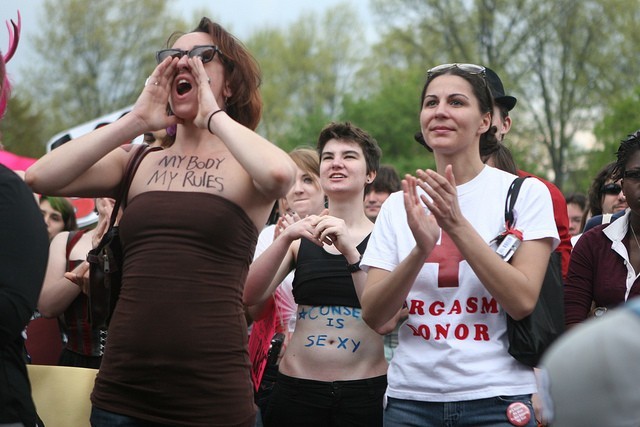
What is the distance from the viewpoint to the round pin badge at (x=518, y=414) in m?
3.36

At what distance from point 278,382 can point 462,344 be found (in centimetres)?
161

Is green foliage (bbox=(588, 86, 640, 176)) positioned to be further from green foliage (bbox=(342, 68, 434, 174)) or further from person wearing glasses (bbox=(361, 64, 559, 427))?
person wearing glasses (bbox=(361, 64, 559, 427))

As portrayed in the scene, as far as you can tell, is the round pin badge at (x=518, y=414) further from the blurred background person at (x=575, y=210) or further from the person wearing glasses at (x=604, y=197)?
the blurred background person at (x=575, y=210)

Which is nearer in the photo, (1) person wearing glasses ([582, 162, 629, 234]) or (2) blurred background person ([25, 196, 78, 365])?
(2) blurred background person ([25, 196, 78, 365])

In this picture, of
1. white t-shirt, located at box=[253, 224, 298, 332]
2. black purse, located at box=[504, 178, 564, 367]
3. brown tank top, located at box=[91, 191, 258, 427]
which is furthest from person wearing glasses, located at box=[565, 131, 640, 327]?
brown tank top, located at box=[91, 191, 258, 427]

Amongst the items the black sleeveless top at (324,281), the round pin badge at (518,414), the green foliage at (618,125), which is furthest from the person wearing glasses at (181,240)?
the green foliage at (618,125)

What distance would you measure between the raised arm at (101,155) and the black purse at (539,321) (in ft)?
4.72

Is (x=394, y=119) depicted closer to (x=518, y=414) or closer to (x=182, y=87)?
(x=182, y=87)

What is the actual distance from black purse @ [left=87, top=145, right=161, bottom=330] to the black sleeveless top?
138 centimetres

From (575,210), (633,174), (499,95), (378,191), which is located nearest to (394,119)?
(575,210)

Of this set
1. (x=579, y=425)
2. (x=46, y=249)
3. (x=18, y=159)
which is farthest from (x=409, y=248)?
(x=18, y=159)

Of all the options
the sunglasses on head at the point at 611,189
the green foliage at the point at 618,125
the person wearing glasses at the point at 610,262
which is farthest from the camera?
the green foliage at the point at 618,125

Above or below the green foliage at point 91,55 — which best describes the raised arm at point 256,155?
below

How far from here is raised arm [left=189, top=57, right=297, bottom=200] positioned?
3242 millimetres
